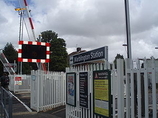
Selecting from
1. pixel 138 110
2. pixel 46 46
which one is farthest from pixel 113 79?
pixel 46 46

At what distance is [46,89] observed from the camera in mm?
10562

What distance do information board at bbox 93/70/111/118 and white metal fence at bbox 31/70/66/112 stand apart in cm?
536

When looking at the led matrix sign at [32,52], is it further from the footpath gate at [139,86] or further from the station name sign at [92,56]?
the footpath gate at [139,86]

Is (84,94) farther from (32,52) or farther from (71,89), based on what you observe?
(32,52)

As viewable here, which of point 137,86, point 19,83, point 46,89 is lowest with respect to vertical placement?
point 19,83

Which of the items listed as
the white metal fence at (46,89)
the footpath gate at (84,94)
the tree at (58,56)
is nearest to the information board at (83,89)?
the footpath gate at (84,94)

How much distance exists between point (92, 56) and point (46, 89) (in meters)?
4.92

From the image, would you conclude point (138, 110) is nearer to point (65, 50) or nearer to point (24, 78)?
point (24, 78)

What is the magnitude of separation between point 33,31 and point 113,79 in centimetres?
1075

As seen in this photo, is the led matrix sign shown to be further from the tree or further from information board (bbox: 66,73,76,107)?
the tree

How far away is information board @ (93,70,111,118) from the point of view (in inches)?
197

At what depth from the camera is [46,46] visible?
37.2ft

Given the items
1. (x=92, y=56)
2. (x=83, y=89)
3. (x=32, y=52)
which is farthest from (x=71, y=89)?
(x=32, y=52)

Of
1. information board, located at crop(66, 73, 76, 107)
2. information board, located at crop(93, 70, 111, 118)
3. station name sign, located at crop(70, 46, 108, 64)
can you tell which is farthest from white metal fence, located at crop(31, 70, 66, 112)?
information board, located at crop(93, 70, 111, 118)
